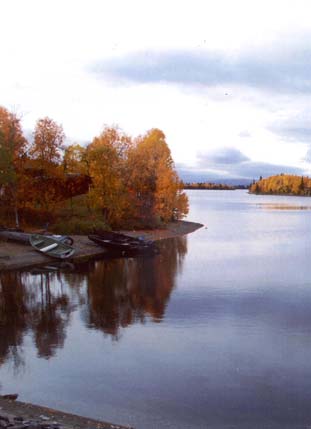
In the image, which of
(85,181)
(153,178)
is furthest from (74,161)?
(153,178)

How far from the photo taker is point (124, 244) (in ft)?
136

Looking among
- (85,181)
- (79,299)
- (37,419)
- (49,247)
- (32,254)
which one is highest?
(85,181)

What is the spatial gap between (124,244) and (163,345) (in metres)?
24.8

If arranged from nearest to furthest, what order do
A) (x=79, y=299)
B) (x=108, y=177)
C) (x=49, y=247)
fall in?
(x=79, y=299) → (x=49, y=247) → (x=108, y=177)

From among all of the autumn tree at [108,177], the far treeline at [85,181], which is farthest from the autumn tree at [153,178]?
the autumn tree at [108,177]

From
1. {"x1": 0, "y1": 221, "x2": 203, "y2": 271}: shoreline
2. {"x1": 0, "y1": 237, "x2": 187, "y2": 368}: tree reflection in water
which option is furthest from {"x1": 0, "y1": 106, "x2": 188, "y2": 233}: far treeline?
{"x1": 0, "y1": 237, "x2": 187, "y2": 368}: tree reflection in water

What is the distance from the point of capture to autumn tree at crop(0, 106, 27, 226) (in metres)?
42.6

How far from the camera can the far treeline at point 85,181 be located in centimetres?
4566

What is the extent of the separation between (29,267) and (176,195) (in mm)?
32828

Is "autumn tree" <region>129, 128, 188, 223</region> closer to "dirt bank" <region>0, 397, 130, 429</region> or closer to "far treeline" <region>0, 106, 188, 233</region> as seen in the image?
"far treeline" <region>0, 106, 188, 233</region>

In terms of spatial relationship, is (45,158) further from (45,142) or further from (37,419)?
(37,419)

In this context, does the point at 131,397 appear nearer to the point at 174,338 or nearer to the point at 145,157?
the point at 174,338

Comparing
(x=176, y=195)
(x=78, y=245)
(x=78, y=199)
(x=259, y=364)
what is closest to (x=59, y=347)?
(x=259, y=364)

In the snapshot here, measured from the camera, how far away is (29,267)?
3359cm
